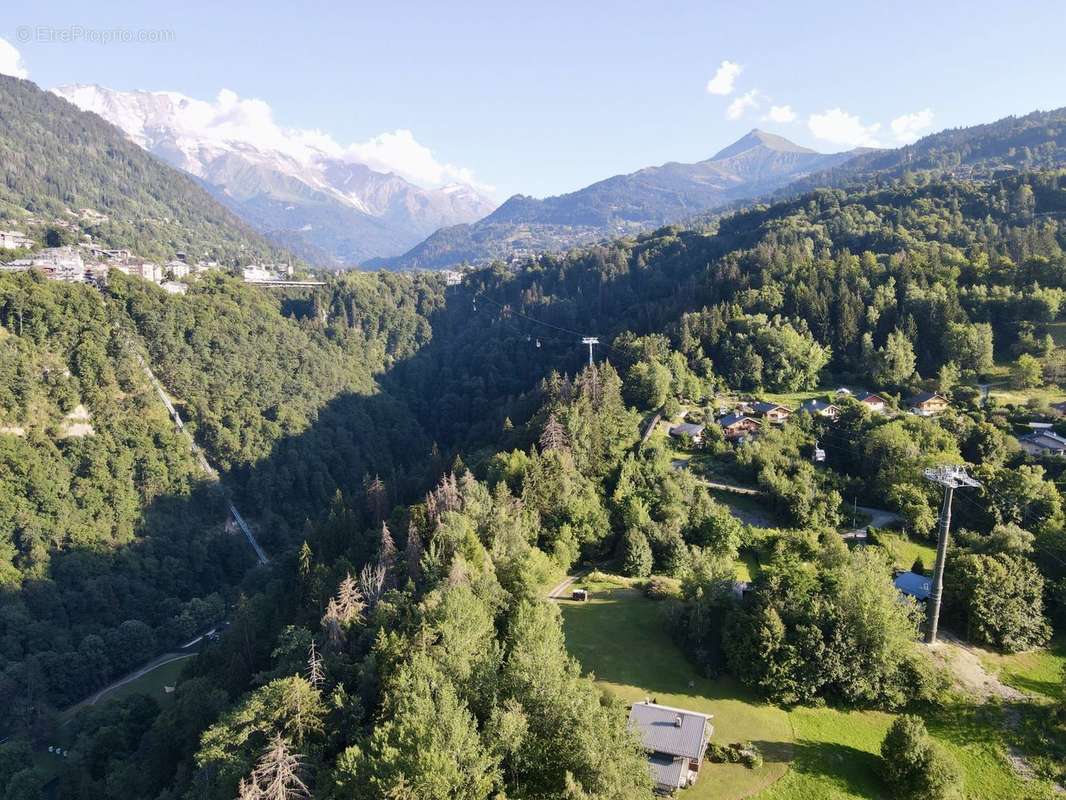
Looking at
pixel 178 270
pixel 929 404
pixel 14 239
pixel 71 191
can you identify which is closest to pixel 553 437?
pixel 929 404

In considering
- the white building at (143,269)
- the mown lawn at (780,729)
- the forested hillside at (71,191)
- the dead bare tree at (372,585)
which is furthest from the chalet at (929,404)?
the forested hillside at (71,191)

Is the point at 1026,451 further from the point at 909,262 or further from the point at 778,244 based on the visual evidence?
the point at 778,244

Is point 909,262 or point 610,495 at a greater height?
point 909,262

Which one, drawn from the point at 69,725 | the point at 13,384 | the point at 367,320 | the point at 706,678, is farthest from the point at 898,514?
the point at 367,320

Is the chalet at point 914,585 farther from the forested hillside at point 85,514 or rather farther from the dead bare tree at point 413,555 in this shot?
the forested hillside at point 85,514

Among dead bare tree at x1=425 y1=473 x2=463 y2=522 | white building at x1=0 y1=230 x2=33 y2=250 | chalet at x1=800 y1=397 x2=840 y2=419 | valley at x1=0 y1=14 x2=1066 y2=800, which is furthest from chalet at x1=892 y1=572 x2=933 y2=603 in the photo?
white building at x1=0 y1=230 x2=33 y2=250
